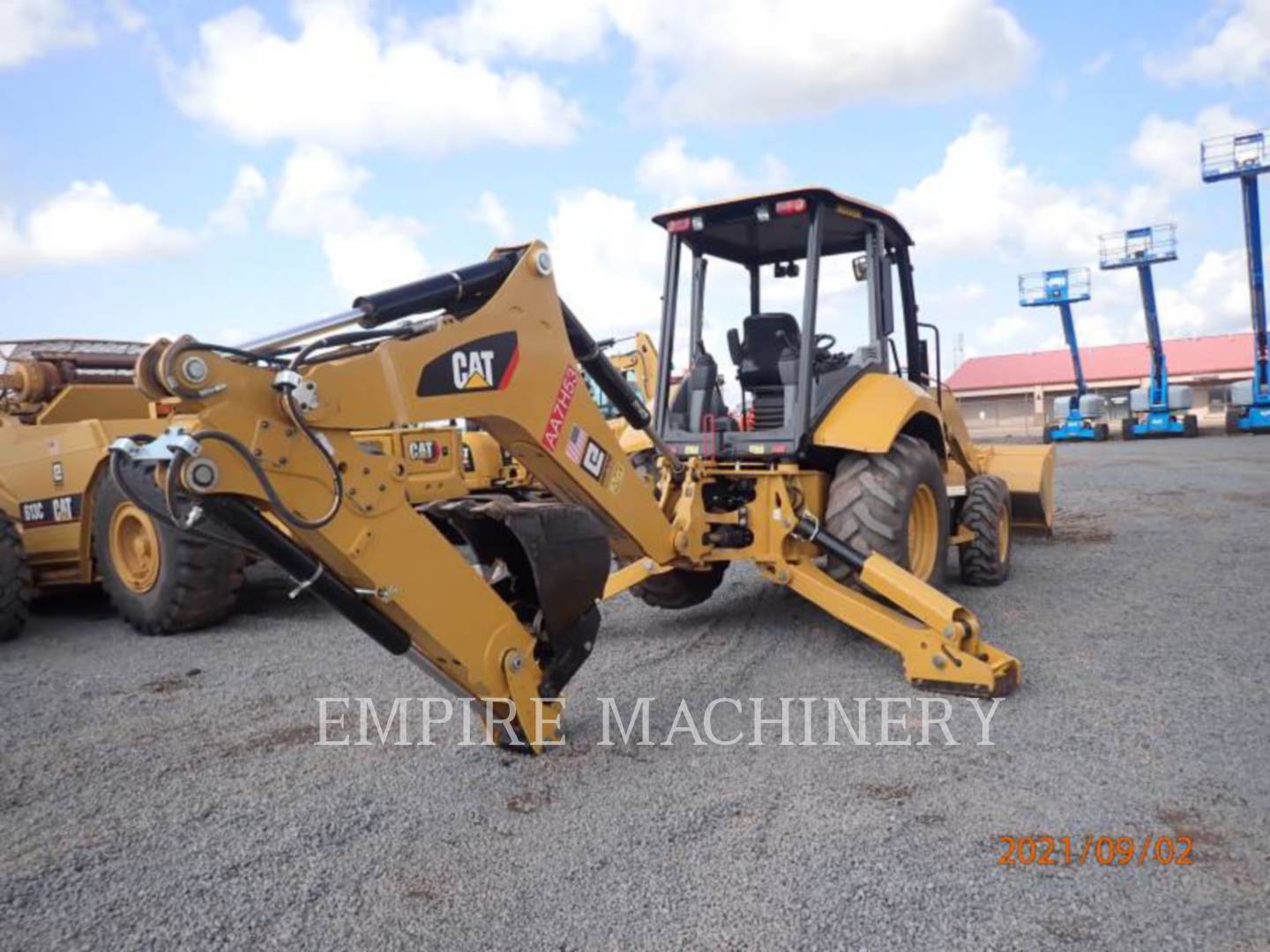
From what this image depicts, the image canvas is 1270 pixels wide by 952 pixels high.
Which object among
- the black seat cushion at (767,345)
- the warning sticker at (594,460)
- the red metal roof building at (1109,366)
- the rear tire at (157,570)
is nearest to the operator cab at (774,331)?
the black seat cushion at (767,345)

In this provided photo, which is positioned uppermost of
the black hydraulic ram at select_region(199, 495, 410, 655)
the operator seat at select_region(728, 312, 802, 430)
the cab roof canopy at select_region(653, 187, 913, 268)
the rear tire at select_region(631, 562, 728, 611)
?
the cab roof canopy at select_region(653, 187, 913, 268)

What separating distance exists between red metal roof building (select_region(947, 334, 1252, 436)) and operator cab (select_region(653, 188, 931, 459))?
3215 centimetres

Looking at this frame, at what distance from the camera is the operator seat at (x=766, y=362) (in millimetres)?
5430

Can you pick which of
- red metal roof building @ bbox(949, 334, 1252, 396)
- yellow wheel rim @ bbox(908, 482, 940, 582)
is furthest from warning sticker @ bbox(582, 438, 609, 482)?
red metal roof building @ bbox(949, 334, 1252, 396)

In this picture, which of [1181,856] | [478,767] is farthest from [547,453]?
[1181,856]

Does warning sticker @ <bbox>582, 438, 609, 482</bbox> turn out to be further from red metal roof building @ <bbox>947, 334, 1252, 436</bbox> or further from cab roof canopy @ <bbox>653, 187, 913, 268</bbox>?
red metal roof building @ <bbox>947, 334, 1252, 436</bbox>

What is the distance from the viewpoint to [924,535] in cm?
565

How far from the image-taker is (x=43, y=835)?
9.90 ft

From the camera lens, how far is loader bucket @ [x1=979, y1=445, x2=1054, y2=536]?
26.2 ft

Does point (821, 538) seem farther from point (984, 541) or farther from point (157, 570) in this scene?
point (157, 570)

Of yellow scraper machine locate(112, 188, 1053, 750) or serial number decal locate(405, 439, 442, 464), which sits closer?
yellow scraper machine locate(112, 188, 1053, 750)

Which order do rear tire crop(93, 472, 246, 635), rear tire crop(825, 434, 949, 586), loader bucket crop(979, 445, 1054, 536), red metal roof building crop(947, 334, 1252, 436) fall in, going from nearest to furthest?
rear tire crop(825, 434, 949, 586)
rear tire crop(93, 472, 246, 635)
loader bucket crop(979, 445, 1054, 536)
red metal roof building crop(947, 334, 1252, 436)

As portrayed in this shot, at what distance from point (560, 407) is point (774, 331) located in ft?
7.30

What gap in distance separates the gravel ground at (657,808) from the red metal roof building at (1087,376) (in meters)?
33.6
